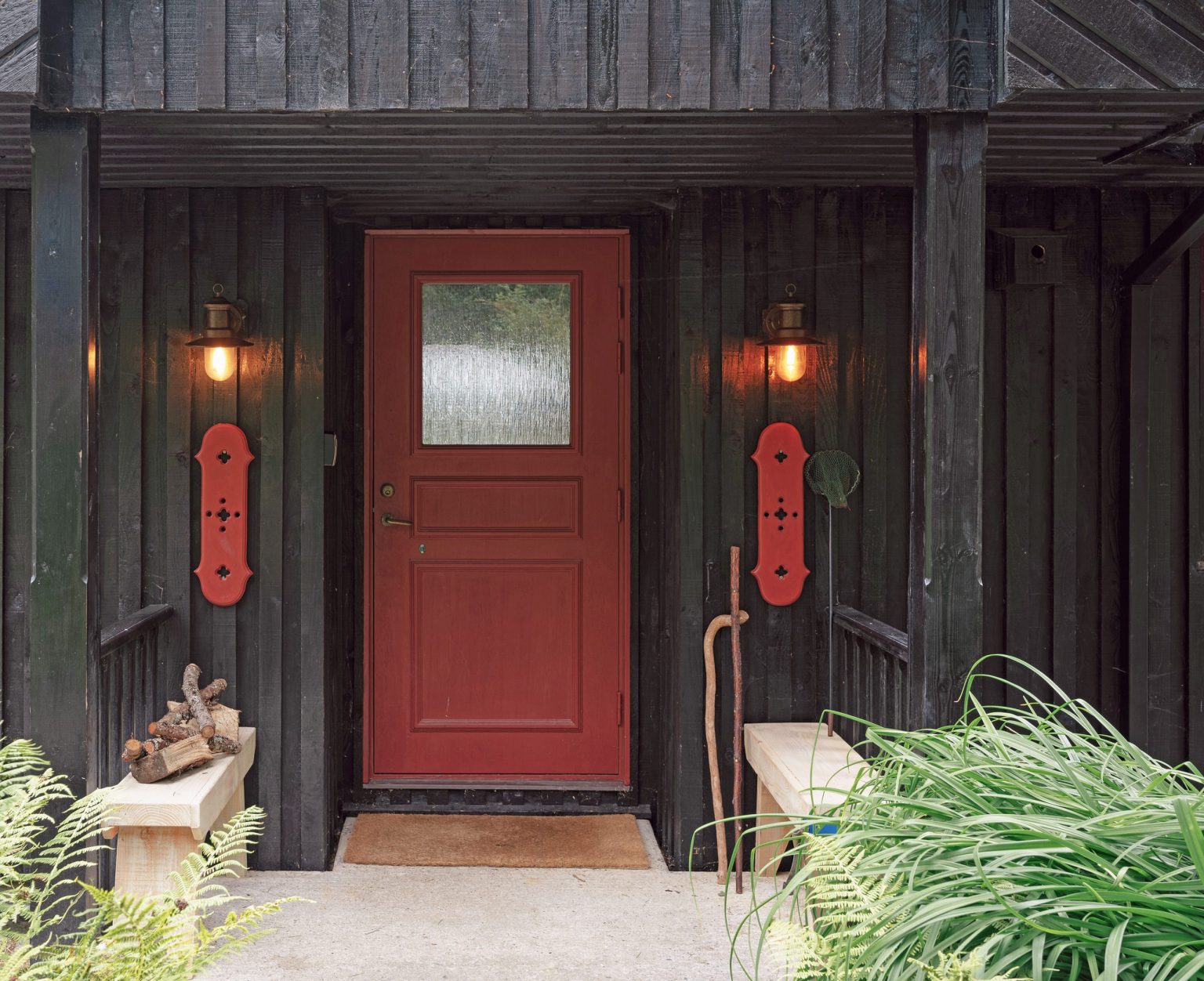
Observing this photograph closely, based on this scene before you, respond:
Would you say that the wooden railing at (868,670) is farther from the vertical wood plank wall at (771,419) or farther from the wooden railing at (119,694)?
the wooden railing at (119,694)

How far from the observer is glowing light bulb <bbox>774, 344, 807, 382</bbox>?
3807 millimetres

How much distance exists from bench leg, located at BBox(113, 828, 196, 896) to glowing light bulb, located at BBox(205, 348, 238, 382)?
1.58 m

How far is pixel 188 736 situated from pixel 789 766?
1939mm

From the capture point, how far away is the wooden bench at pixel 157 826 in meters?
3.03

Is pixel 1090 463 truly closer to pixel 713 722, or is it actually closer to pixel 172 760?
pixel 713 722

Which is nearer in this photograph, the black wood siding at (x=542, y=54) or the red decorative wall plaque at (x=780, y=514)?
the black wood siding at (x=542, y=54)

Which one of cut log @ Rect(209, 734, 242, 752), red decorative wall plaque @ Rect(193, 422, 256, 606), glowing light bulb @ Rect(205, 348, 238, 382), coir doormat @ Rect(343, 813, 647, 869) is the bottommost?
coir doormat @ Rect(343, 813, 647, 869)

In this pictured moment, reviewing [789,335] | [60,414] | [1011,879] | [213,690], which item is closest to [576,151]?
[789,335]

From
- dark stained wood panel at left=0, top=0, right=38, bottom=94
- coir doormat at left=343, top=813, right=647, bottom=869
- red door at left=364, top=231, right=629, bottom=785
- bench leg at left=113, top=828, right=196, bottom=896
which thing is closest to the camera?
dark stained wood panel at left=0, top=0, right=38, bottom=94

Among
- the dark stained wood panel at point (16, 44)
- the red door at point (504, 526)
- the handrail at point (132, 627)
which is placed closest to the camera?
the dark stained wood panel at point (16, 44)

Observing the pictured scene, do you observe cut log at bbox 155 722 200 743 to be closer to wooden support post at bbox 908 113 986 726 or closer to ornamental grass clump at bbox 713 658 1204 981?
wooden support post at bbox 908 113 986 726

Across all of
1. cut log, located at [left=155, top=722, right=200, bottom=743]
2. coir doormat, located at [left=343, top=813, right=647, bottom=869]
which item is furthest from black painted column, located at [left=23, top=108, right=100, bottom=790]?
coir doormat, located at [left=343, top=813, right=647, bottom=869]

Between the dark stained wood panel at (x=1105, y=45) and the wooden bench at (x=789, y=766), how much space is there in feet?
6.06

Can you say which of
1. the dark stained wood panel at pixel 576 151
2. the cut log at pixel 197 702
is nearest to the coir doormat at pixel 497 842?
the cut log at pixel 197 702
